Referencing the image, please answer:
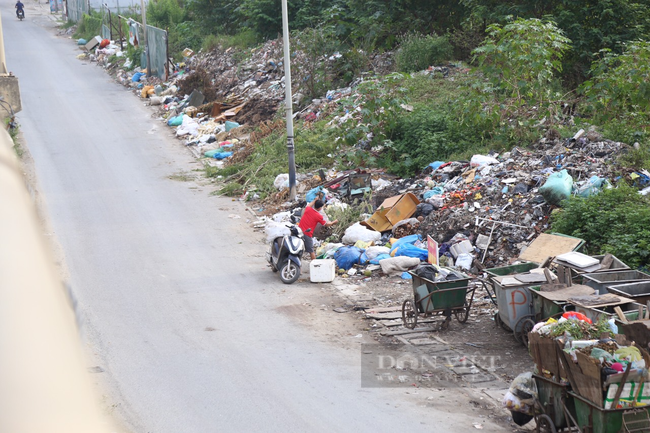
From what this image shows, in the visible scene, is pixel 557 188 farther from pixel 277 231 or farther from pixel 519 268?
pixel 277 231

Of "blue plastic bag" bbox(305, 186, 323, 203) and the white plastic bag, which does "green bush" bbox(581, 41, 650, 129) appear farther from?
the white plastic bag

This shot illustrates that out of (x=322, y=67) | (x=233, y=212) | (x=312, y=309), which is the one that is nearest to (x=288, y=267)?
(x=312, y=309)

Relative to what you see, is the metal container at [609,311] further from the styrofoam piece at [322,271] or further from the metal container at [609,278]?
the styrofoam piece at [322,271]

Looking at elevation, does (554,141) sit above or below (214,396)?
above

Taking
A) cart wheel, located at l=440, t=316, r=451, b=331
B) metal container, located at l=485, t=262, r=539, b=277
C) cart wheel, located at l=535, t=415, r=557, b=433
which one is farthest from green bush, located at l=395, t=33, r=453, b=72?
cart wheel, located at l=535, t=415, r=557, b=433

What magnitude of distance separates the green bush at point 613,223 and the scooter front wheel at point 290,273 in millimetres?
4558

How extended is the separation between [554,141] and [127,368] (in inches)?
403

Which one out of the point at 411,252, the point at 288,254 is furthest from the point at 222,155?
the point at 411,252

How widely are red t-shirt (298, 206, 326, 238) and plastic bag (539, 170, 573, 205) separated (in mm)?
4086

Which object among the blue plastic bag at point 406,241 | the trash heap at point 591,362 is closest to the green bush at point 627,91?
the blue plastic bag at point 406,241

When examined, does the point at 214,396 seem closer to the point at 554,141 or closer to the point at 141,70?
the point at 554,141

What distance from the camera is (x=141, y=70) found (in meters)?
34.2

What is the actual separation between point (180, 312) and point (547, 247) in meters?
6.03

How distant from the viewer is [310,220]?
1295 centimetres
